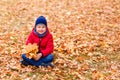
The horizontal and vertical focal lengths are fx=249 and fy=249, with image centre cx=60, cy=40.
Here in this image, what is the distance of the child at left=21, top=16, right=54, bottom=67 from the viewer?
552 cm

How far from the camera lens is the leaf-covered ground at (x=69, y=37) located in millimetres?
5652

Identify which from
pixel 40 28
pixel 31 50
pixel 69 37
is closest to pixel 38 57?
pixel 31 50

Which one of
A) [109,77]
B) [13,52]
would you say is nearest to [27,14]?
[13,52]

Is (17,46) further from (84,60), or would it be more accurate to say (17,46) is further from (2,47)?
(84,60)

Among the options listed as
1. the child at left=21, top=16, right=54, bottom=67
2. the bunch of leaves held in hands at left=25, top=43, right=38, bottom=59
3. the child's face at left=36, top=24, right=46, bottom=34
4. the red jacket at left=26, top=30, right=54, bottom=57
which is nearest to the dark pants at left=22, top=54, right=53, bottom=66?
the child at left=21, top=16, right=54, bottom=67

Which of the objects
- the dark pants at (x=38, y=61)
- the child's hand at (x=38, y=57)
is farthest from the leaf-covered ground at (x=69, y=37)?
the child's hand at (x=38, y=57)

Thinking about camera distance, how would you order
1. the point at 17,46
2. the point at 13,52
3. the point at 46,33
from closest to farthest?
the point at 46,33 → the point at 13,52 → the point at 17,46

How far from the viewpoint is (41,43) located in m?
5.63

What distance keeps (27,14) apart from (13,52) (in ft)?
15.0

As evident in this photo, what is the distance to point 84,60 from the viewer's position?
20.9ft

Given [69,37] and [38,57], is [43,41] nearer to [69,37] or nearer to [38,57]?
[38,57]

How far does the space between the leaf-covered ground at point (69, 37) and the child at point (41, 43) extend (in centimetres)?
16

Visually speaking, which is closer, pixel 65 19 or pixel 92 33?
pixel 92 33

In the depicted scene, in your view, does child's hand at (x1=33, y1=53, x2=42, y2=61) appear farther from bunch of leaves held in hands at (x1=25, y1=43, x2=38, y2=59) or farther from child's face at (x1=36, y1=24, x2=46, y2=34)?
child's face at (x1=36, y1=24, x2=46, y2=34)
